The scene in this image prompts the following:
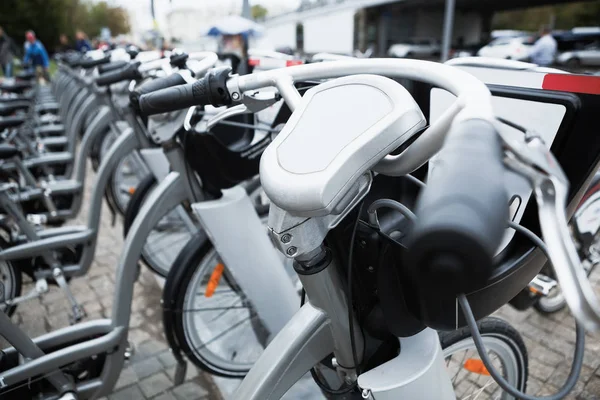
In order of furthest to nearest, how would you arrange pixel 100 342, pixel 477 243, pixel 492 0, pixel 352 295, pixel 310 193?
pixel 492 0 → pixel 100 342 → pixel 352 295 → pixel 310 193 → pixel 477 243

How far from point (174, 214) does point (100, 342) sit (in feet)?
4.93

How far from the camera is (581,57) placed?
18750mm

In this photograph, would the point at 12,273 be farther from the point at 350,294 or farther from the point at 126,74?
the point at 350,294

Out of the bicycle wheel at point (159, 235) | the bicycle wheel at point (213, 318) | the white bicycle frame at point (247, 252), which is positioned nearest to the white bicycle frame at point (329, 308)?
the white bicycle frame at point (247, 252)

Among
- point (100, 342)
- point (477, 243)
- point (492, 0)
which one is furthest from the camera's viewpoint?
point (492, 0)

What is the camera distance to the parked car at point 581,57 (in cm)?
1848

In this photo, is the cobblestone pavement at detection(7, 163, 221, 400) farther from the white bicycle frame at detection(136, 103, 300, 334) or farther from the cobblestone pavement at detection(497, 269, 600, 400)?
the cobblestone pavement at detection(497, 269, 600, 400)

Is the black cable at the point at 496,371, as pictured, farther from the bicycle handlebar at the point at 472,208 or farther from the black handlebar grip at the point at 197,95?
the black handlebar grip at the point at 197,95

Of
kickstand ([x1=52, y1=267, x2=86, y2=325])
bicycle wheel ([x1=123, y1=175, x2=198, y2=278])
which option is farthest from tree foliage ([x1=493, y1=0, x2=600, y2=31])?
kickstand ([x1=52, y1=267, x2=86, y2=325])

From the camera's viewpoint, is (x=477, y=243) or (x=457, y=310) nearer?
(x=477, y=243)

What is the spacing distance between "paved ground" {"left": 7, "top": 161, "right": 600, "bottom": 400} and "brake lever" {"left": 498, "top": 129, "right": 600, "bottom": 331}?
209cm

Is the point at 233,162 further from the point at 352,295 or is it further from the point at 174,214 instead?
the point at 174,214

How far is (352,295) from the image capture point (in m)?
1.24

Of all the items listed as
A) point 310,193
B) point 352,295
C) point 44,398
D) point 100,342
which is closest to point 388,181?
point 352,295
